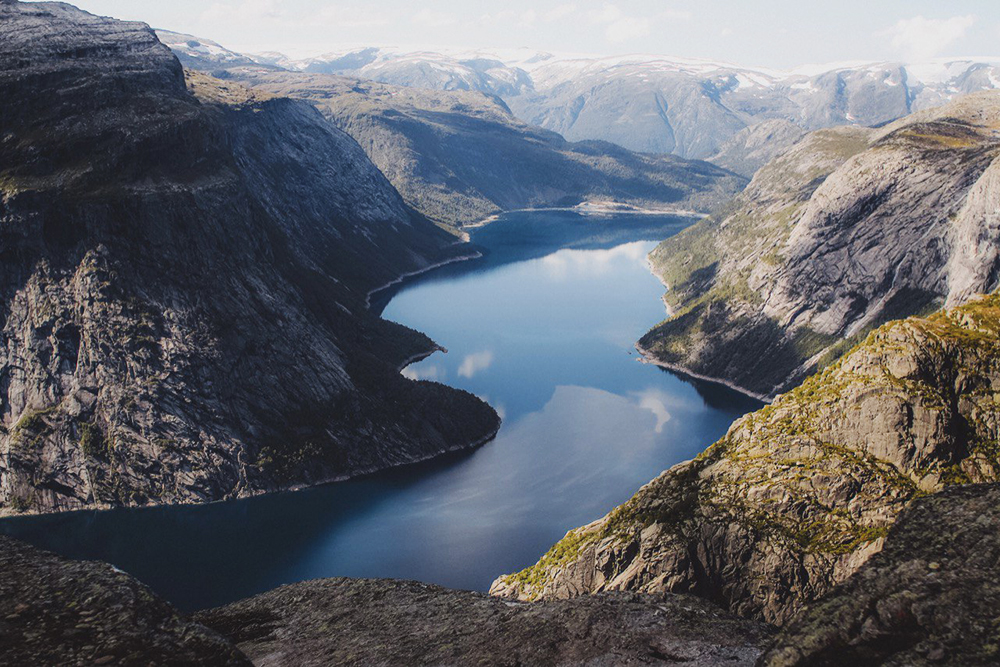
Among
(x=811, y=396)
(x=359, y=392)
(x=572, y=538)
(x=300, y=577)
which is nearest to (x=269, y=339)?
(x=359, y=392)

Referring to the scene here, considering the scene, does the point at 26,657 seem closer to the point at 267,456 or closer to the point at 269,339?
the point at 267,456

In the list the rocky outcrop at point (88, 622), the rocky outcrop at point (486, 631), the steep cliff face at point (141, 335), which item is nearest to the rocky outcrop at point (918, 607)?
the rocky outcrop at point (486, 631)

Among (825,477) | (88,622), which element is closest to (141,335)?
(88,622)

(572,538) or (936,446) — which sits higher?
(936,446)

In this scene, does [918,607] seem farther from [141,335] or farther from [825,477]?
[141,335]

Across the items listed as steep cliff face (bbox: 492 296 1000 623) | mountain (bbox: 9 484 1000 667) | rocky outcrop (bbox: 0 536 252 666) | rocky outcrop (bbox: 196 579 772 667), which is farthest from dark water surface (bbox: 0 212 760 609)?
rocky outcrop (bbox: 0 536 252 666)

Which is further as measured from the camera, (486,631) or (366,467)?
(366,467)

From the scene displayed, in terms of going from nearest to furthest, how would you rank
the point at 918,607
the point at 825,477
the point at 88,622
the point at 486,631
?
the point at 918,607 < the point at 88,622 < the point at 486,631 < the point at 825,477

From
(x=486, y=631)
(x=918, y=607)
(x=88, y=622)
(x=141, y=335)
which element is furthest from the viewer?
(x=141, y=335)

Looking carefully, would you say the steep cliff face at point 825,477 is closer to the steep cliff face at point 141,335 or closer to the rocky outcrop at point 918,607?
the rocky outcrop at point 918,607
